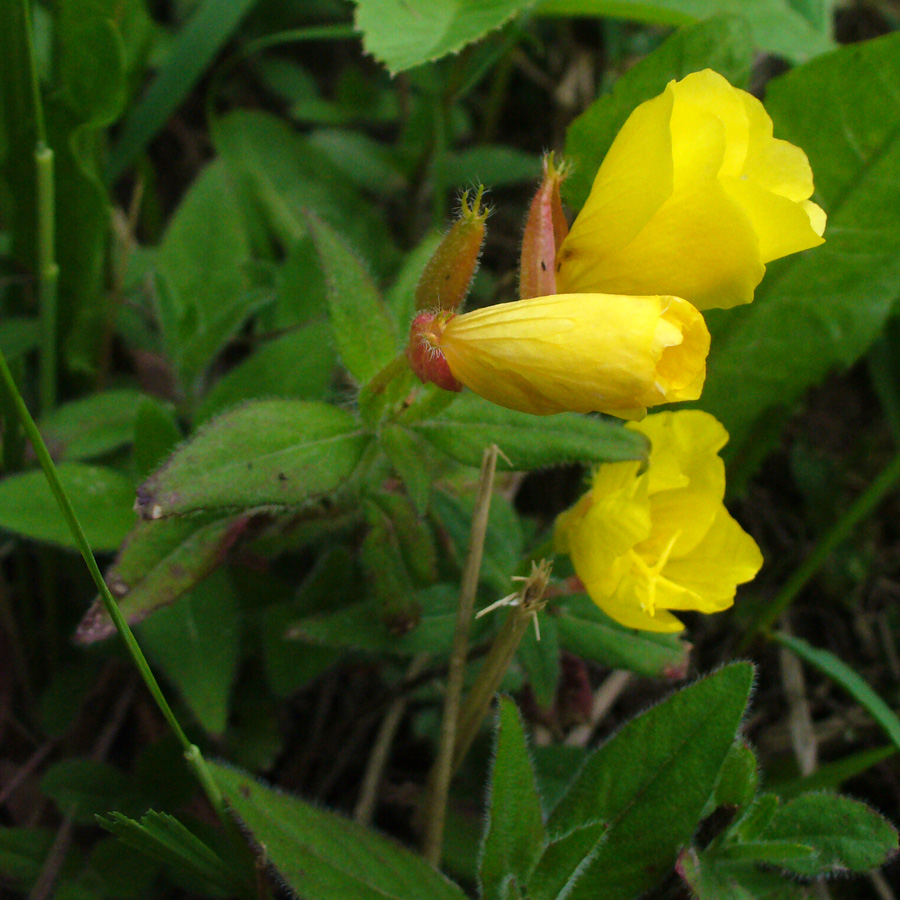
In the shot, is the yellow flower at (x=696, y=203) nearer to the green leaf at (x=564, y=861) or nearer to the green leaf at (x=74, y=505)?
the green leaf at (x=564, y=861)

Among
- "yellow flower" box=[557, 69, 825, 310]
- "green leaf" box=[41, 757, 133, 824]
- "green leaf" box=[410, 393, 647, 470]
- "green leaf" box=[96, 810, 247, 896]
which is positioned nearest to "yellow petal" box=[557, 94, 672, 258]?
"yellow flower" box=[557, 69, 825, 310]

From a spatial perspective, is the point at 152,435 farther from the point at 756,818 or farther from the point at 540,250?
the point at 756,818

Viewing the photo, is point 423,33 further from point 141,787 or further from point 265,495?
point 141,787

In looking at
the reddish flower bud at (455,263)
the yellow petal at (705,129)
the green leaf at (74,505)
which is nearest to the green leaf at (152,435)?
the green leaf at (74,505)

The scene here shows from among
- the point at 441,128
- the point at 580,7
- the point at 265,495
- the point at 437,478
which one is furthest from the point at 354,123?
the point at 265,495

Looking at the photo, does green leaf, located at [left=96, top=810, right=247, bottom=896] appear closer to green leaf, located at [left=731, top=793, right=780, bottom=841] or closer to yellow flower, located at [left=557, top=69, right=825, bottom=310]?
green leaf, located at [left=731, top=793, right=780, bottom=841]

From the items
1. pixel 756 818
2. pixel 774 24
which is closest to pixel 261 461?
pixel 756 818
